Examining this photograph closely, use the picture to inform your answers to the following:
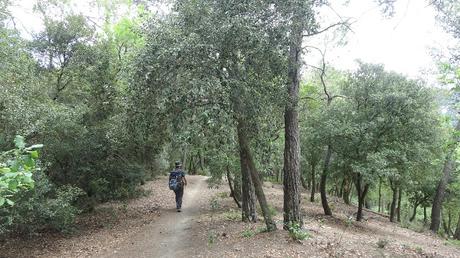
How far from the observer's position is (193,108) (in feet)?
26.1

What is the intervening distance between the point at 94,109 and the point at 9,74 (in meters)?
3.91

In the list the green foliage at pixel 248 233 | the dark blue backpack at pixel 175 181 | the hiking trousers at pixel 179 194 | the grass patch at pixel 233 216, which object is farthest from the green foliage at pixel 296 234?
the hiking trousers at pixel 179 194

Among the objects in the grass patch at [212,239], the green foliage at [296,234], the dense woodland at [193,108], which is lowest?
the grass patch at [212,239]

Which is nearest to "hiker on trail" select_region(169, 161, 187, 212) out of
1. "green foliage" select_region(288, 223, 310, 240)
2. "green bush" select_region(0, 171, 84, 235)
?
"green bush" select_region(0, 171, 84, 235)


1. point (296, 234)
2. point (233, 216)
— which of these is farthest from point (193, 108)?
point (233, 216)

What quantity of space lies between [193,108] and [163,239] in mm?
4845

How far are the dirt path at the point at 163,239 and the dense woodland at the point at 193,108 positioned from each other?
2.06 meters

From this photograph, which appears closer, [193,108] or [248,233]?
[193,108]

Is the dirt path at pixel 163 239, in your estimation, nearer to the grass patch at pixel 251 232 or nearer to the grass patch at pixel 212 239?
the grass patch at pixel 212 239

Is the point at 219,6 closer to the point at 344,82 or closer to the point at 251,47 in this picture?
the point at 251,47

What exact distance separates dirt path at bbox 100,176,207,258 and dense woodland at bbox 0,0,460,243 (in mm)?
2063

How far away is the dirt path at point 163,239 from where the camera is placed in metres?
9.71

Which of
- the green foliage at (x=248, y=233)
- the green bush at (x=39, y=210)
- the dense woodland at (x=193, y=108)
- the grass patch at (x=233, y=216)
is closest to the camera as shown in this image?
the dense woodland at (x=193, y=108)

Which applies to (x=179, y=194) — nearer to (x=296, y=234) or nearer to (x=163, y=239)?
(x=163, y=239)
